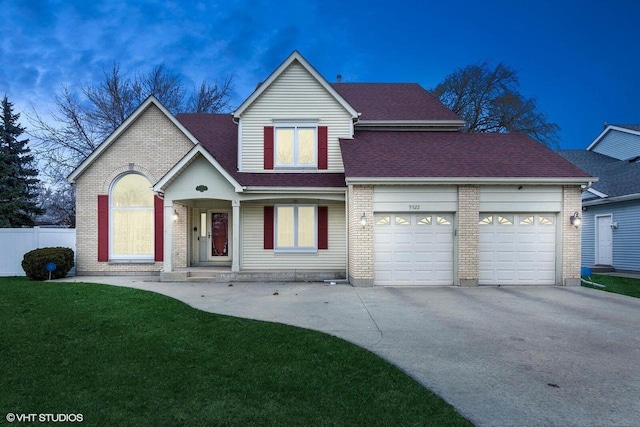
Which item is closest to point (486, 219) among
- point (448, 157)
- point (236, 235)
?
point (448, 157)

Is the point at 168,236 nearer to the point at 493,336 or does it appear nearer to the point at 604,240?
the point at 493,336

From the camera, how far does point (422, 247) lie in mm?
11719

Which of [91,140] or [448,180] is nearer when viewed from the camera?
[448,180]

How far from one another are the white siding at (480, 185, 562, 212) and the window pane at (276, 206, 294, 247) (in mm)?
6827

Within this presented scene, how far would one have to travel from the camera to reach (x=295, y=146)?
1382 cm

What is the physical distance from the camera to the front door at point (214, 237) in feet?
48.2

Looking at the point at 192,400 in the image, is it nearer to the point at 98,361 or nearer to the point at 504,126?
the point at 98,361

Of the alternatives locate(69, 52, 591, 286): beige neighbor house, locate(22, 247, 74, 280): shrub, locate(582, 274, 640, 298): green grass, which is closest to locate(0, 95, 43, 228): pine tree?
locate(22, 247, 74, 280): shrub

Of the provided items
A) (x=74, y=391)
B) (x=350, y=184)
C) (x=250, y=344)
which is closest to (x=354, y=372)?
(x=250, y=344)

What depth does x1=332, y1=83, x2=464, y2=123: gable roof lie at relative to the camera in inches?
620

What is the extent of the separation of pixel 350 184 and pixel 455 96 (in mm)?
22182

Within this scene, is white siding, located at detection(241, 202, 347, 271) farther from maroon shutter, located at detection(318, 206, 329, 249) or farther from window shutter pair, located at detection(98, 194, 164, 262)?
window shutter pair, located at detection(98, 194, 164, 262)

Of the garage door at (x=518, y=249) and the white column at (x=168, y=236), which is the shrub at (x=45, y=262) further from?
the garage door at (x=518, y=249)

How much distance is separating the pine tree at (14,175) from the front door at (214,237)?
→ 45.6 ft
